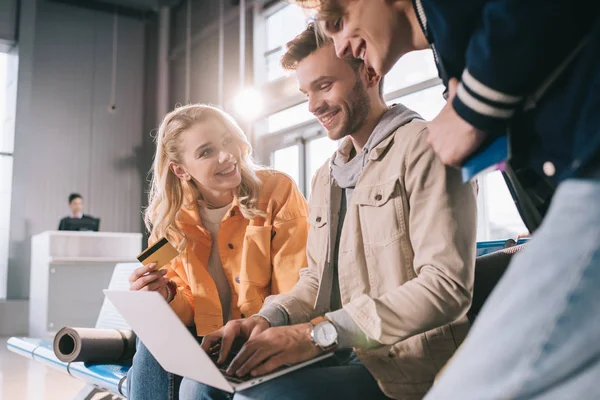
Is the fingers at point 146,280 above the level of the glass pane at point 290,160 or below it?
below

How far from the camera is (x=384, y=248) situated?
4.01ft

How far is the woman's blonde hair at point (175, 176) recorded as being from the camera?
2053 mm

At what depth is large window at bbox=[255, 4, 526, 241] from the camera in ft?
15.4

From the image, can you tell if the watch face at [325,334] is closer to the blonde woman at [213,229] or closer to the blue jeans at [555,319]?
the blue jeans at [555,319]

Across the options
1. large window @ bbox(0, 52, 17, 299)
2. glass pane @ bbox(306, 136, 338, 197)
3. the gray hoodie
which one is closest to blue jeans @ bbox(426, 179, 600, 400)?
the gray hoodie

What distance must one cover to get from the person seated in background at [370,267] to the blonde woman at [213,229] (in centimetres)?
38

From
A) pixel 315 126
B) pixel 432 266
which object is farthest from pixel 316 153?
pixel 432 266

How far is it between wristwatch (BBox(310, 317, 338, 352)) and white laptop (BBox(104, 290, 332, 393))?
0.10ft

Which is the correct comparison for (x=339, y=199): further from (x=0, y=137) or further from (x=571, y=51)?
(x=0, y=137)

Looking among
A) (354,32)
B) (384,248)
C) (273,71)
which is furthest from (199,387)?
(273,71)

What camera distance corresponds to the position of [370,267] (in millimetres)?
1250

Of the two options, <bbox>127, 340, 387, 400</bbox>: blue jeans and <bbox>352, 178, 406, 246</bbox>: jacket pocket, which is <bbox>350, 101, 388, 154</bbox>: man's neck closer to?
<bbox>352, 178, 406, 246</bbox>: jacket pocket

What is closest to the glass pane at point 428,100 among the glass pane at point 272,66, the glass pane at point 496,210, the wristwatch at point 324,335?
the glass pane at point 496,210

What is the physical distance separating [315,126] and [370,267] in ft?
18.1
